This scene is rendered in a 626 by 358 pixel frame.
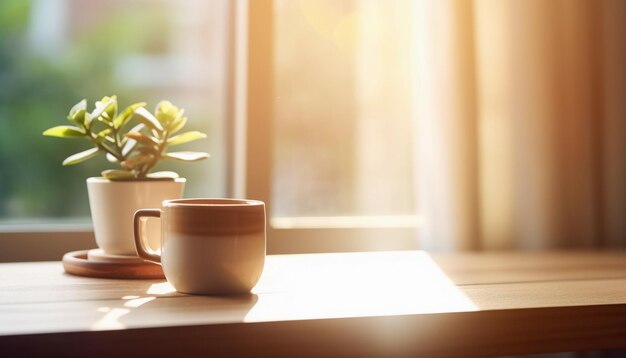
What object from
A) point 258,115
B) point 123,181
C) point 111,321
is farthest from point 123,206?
point 258,115

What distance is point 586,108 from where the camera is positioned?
138cm

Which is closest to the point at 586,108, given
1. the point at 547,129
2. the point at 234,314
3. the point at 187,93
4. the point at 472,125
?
the point at 547,129

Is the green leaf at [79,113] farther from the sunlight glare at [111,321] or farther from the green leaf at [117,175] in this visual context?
the sunlight glare at [111,321]

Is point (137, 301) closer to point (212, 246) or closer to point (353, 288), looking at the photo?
point (212, 246)

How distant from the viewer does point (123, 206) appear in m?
1.00

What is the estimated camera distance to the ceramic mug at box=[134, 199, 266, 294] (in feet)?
2.71

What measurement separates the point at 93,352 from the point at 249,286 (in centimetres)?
23

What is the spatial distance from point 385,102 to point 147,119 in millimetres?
586

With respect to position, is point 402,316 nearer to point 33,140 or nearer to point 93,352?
point 93,352

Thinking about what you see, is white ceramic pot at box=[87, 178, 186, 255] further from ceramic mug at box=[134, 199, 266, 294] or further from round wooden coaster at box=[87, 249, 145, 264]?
ceramic mug at box=[134, 199, 266, 294]

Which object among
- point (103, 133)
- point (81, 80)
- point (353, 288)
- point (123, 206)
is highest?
point (81, 80)

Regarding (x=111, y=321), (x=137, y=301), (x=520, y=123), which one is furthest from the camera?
(x=520, y=123)

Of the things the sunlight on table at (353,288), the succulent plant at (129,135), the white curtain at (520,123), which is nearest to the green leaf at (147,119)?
the succulent plant at (129,135)

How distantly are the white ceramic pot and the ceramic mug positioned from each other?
0.14m
